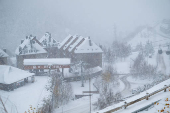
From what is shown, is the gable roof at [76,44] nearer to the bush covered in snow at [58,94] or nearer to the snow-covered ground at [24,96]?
the bush covered in snow at [58,94]

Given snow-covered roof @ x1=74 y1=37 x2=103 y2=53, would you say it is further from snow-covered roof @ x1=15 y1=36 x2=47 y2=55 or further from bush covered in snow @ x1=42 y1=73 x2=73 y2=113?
bush covered in snow @ x1=42 y1=73 x2=73 y2=113

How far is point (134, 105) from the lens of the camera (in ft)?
23.9

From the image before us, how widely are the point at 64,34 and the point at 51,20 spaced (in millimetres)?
24621

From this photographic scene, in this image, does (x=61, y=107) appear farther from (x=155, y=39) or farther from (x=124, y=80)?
(x=155, y=39)

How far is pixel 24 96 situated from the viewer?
18703mm

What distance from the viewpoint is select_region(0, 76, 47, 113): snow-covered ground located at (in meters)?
16.3

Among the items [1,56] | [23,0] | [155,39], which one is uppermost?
[23,0]

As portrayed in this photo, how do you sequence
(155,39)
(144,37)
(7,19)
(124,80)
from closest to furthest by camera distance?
(124,80), (155,39), (144,37), (7,19)

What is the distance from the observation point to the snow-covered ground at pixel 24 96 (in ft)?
53.5

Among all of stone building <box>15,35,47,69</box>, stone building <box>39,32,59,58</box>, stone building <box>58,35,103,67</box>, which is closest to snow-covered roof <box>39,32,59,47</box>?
stone building <box>39,32,59,58</box>

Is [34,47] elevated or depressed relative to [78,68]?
elevated

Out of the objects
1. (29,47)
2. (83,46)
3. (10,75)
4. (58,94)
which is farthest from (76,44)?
(58,94)

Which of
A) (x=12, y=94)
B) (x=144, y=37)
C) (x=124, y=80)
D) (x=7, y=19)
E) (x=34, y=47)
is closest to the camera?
(x=12, y=94)

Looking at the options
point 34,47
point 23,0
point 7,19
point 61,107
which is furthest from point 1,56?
point 23,0
